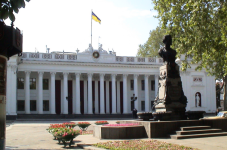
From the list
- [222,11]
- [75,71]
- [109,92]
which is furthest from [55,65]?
[222,11]

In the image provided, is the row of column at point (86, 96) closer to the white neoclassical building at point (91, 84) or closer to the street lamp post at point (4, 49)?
the white neoclassical building at point (91, 84)

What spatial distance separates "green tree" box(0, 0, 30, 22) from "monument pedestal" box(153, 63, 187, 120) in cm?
1033

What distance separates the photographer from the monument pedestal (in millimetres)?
15406

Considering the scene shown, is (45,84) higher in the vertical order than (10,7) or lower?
lower

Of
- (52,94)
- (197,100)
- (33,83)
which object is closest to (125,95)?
(52,94)

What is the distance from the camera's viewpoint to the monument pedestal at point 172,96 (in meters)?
15.4

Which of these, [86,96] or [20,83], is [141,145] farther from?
[86,96]

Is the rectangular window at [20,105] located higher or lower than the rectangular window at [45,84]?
lower

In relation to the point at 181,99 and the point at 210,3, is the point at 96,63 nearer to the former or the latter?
the point at 210,3

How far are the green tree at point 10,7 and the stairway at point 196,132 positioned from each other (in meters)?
9.03

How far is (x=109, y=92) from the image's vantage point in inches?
2189

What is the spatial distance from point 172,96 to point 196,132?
2372 millimetres

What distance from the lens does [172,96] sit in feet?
51.0

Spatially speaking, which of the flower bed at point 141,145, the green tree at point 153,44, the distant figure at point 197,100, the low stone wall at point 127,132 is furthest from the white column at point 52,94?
the flower bed at point 141,145
